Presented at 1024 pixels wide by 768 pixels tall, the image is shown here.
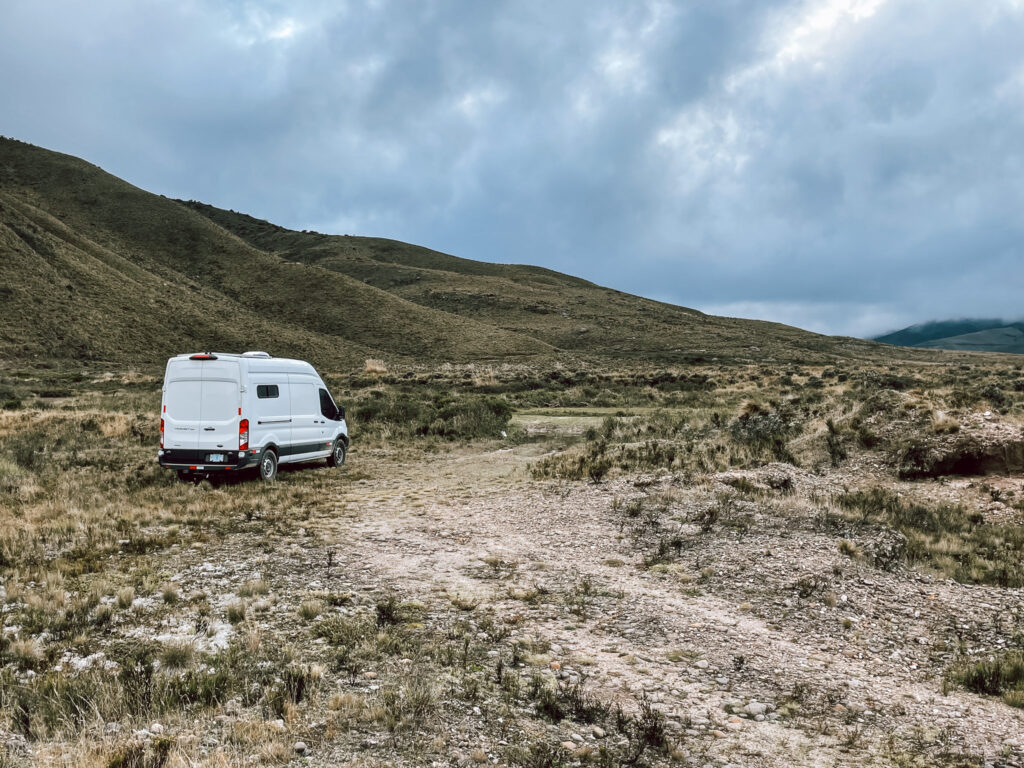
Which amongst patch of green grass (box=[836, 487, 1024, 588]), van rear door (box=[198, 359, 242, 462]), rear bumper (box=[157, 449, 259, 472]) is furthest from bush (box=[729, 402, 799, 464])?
van rear door (box=[198, 359, 242, 462])

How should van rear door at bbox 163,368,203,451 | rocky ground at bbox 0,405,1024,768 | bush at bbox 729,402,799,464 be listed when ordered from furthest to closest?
bush at bbox 729,402,799,464 → van rear door at bbox 163,368,203,451 → rocky ground at bbox 0,405,1024,768

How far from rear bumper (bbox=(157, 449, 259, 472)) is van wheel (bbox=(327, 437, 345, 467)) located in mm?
3741

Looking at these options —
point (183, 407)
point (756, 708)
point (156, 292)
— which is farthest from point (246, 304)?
point (756, 708)

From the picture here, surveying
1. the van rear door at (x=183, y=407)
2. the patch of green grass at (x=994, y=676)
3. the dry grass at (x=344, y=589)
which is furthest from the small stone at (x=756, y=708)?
the van rear door at (x=183, y=407)

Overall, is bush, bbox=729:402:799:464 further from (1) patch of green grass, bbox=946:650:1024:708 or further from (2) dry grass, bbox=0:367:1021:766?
(1) patch of green grass, bbox=946:650:1024:708

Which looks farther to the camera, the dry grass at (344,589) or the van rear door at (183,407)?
the van rear door at (183,407)

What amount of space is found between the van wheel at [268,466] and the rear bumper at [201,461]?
1.89 feet

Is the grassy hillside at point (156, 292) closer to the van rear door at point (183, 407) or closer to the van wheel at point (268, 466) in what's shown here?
the van rear door at point (183, 407)

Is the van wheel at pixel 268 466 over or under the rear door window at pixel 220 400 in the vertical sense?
under

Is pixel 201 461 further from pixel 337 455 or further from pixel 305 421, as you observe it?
pixel 337 455

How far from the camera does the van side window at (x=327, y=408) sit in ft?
57.7

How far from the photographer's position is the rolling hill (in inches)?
2586

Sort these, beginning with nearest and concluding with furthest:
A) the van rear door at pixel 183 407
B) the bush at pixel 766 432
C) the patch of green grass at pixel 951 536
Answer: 1. the patch of green grass at pixel 951 536
2. the van rear door at pixel 183 407
3. the bush at pixel 766 432

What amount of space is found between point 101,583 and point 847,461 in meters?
15.7
